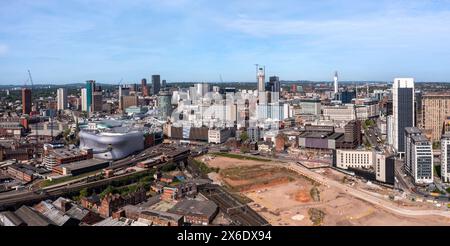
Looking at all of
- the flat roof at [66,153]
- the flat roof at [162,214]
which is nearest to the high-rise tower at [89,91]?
the flat roof at [66,153]

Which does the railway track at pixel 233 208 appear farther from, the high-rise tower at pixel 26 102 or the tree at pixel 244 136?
the high-rise tower at pixel 26 102

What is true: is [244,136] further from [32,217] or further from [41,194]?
[32,217]

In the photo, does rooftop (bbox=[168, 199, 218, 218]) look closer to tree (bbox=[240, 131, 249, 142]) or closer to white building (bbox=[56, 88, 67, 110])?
tree (bbox=[240, 131, 249, 142])

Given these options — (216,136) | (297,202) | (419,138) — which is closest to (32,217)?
(297,202)

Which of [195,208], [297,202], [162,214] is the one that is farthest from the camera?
[297,202]
